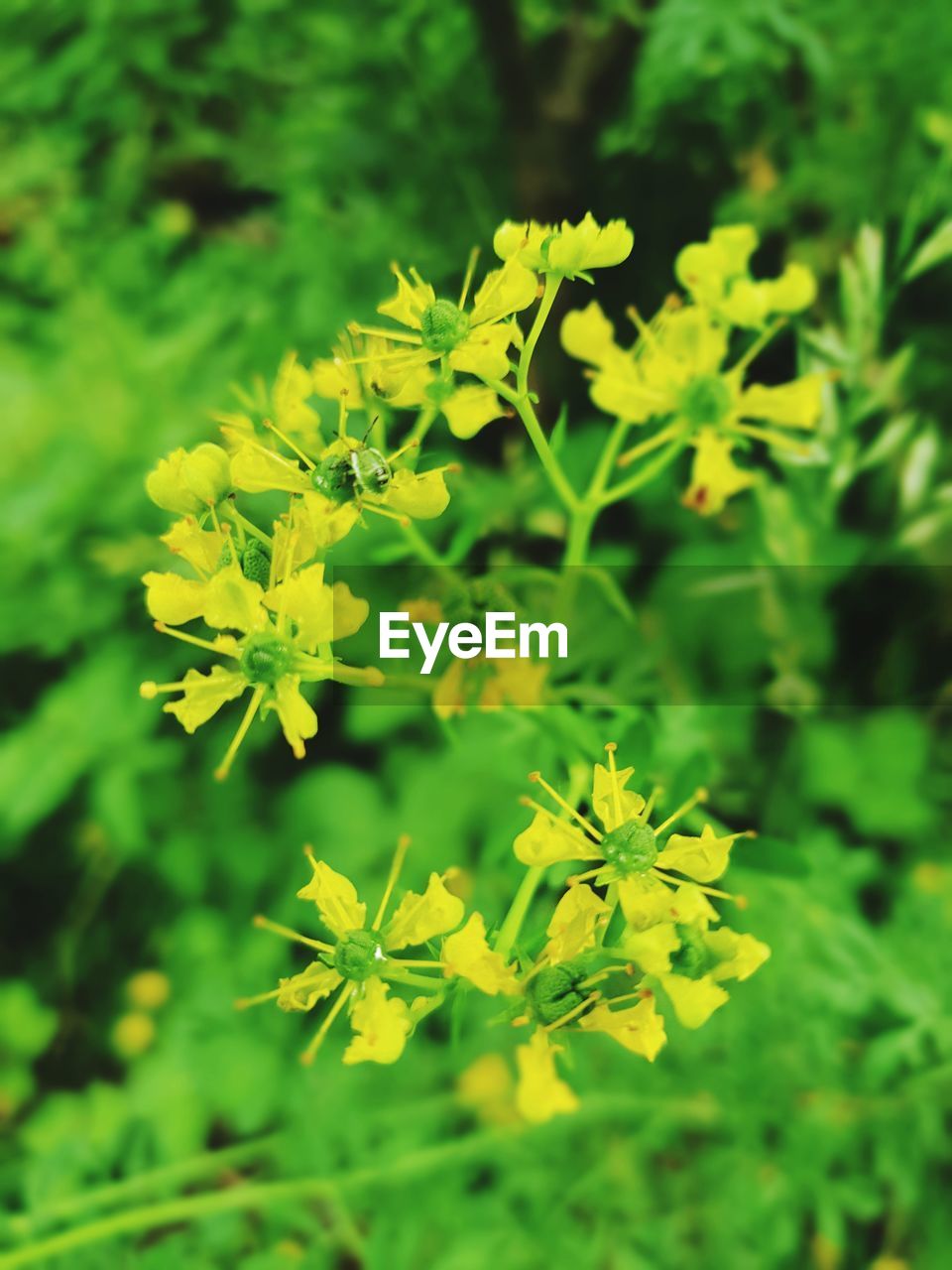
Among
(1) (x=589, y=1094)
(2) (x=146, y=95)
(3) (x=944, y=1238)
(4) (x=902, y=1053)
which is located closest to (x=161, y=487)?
(1) (x=589, y=1094)

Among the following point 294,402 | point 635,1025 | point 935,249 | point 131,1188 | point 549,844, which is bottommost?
point 131,1188

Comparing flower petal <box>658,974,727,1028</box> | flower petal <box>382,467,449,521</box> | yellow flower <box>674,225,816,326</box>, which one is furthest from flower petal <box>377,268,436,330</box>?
flower petal <box>658,974,727,1028</box>

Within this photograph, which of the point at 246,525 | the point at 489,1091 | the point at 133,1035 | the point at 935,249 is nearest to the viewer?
the point at 246,525

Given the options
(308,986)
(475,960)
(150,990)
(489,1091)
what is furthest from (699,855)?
(150,990)

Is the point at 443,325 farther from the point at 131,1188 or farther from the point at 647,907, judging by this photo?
the point at 131,1188

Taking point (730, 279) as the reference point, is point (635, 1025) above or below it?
below

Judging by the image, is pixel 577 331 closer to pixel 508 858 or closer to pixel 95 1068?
pixel 508 858

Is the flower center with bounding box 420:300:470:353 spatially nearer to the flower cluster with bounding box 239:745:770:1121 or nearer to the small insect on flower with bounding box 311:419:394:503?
the small insect on flower with bounding box 311:419:394:503
